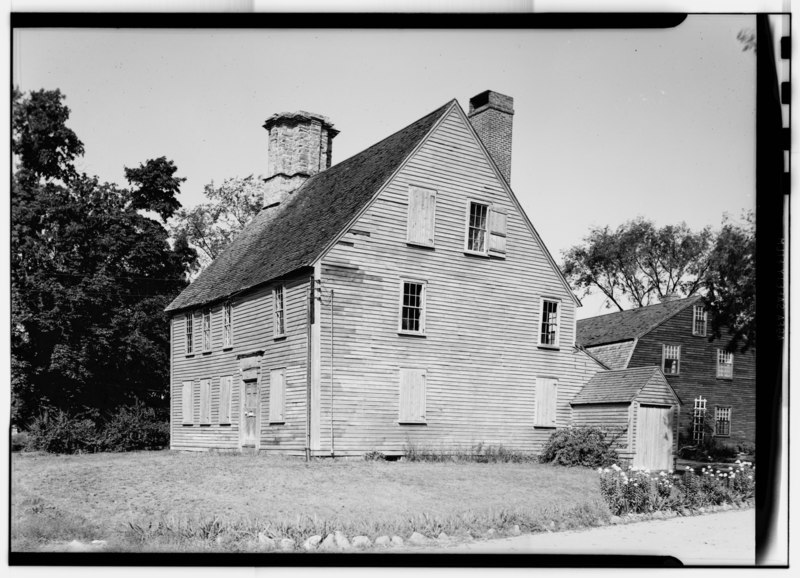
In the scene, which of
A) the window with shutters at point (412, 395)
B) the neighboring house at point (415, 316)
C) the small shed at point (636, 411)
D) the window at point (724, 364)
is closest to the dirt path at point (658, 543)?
the window at point (724, 364)

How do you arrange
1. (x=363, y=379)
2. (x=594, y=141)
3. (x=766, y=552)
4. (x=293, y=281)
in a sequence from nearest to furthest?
1. (x=766, y=552)
2. (x=594, y=141)
3. (x=363, y=379)
4. (x=293, y=281)

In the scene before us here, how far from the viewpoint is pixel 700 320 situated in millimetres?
13539

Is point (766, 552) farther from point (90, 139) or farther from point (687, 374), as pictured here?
point (90, 139)

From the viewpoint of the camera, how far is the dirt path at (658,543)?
1027 cm

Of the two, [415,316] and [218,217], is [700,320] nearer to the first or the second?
[415,316]

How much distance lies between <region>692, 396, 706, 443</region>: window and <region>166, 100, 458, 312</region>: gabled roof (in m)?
7.01

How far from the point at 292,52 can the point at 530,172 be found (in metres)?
3.43

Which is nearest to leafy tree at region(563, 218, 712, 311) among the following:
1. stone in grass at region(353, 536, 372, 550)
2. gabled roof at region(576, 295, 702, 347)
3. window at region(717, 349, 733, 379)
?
gabled roof at region(576, 295, 702, 347)

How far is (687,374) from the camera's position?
17.1 meters

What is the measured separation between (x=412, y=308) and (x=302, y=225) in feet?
12.1

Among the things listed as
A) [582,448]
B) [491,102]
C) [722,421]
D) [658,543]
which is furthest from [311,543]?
[491,102]

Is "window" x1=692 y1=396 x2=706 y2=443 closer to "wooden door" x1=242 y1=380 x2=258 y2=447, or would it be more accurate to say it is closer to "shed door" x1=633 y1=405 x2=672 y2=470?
"shed door" x1=633 y1=405 x2=672 y2=470

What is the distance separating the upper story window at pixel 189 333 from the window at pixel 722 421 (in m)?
11.2

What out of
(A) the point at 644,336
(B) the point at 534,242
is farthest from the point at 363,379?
(A) the point at 644,336
